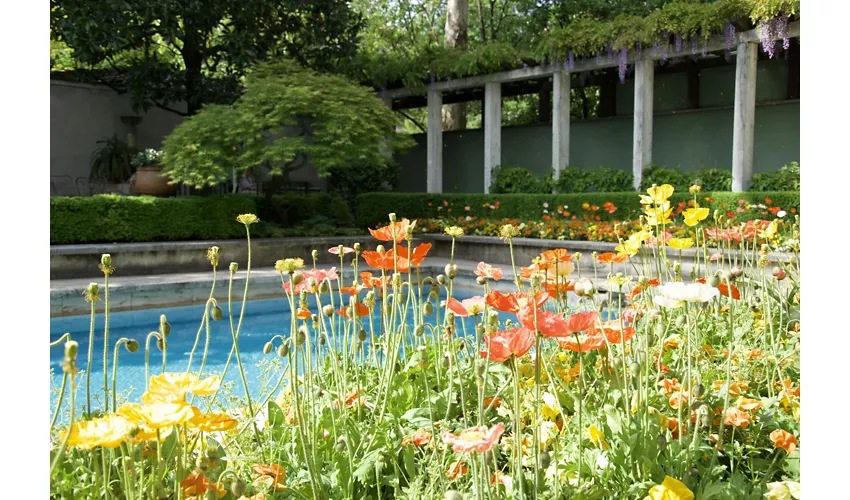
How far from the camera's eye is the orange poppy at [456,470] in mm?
1491

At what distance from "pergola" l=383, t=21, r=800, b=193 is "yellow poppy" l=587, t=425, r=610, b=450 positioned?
31.9 feet

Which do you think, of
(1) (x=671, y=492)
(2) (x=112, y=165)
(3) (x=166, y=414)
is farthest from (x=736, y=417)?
(2) (x=112, y=165)

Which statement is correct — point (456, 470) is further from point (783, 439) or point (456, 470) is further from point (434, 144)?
point (434, 144)

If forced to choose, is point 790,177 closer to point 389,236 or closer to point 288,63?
point 288,63

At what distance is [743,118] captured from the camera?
10.4 metres

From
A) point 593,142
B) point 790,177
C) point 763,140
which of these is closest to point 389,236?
point 790,177

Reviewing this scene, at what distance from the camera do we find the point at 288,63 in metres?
11.5

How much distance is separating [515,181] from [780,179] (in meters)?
4.35

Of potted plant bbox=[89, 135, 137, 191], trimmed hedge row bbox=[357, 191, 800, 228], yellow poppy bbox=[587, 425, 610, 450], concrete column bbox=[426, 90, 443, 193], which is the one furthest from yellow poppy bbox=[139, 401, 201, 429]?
potted plant bbox=[89, 135, 137, 191]

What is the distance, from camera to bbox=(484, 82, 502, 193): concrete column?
1316 cm

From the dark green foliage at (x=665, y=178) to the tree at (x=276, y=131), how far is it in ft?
13.5

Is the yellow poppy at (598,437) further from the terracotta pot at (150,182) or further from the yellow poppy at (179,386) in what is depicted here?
the terracotta pot at (150,182)

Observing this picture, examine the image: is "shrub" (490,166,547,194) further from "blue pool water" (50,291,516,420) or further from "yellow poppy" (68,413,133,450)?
"yellow poppy" (68,413,133,450)
